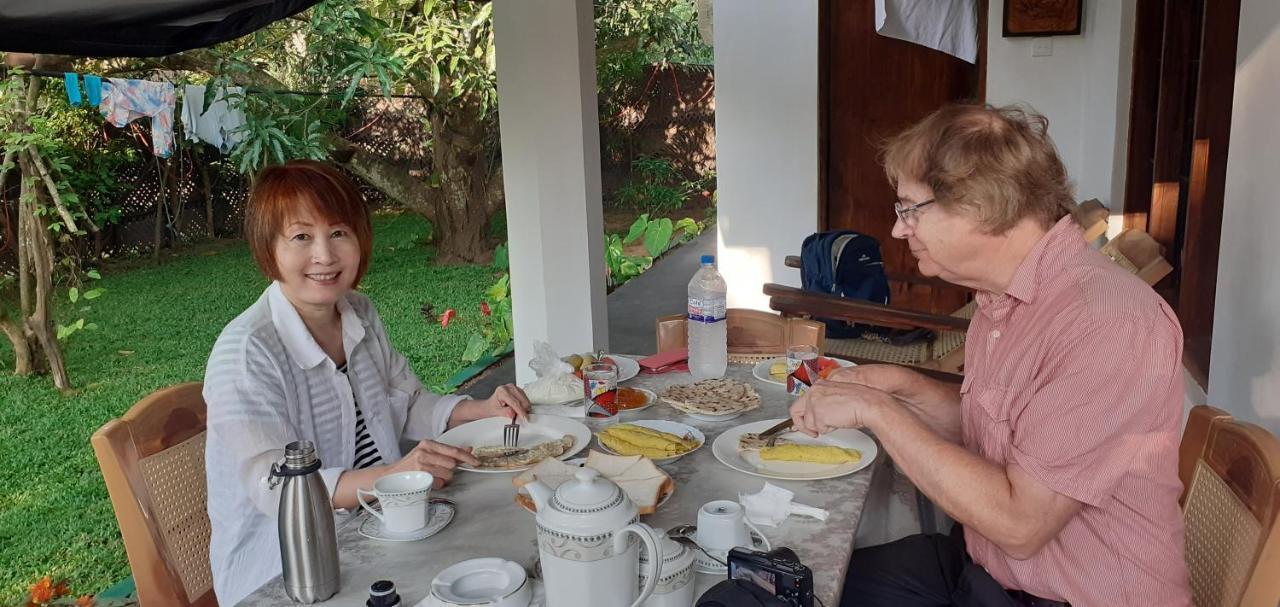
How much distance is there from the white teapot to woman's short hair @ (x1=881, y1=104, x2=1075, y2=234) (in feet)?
2.61

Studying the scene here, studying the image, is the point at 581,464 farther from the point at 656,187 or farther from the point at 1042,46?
the point at 656,187

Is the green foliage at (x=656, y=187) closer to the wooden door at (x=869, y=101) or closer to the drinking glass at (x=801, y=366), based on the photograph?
the wooden door at (x=869, y=101)

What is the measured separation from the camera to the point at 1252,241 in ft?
6.98

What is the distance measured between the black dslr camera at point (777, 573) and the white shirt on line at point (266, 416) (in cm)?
83

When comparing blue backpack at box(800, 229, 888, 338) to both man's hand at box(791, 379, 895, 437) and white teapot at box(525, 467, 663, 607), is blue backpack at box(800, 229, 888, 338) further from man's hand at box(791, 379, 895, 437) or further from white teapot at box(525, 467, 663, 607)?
white teapot at box(525, 467, 663, 607)

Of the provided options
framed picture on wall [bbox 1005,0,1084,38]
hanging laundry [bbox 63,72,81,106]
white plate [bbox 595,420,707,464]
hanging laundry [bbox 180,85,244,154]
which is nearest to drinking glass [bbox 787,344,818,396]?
white plate [bbox 595,420,707,464]

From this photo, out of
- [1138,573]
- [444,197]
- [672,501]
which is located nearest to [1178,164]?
[1138,573]

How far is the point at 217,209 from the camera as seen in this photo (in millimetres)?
10484

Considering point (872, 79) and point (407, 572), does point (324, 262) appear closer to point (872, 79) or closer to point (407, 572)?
point (407, 572)

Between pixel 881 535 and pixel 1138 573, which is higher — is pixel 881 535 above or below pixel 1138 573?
below

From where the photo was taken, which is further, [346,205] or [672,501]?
[346,205]

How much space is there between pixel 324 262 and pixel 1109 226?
3657 mm

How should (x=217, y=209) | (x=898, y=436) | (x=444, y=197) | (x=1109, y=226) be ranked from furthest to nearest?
(x=217, y=209) < (x=444, y=197) < (x=1109, y=226) < (x=898, y=436)

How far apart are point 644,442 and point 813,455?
34 cm
